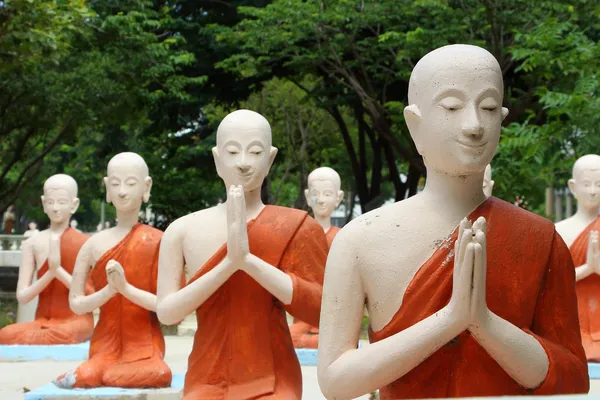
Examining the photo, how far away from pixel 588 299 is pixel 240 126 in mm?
5307

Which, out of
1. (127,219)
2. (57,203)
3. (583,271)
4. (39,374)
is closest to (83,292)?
(127,219)

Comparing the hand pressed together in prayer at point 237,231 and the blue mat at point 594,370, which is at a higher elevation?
the hand pressed together in prayer at point 237,231

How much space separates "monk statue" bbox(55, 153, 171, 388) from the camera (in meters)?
8.05

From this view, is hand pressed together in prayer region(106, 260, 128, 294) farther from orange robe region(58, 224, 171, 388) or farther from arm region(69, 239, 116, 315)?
orange robe region(58, 224, 171, 388)

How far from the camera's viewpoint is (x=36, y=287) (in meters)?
10.9

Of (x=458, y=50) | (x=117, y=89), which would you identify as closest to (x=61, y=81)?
(x=117, y=89)

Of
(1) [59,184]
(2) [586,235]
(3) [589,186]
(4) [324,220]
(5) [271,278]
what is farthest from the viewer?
(4) [324,220]

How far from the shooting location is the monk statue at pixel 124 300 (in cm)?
805

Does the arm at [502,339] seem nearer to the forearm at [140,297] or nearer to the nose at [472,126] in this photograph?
the nose at [472,126]

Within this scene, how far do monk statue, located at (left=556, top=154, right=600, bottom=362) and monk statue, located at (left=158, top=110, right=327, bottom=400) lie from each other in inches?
176

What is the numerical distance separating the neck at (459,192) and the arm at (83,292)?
4302 millimetres

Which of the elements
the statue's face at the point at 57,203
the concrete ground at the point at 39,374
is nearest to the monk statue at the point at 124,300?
the concrete ground at the point at 39,374

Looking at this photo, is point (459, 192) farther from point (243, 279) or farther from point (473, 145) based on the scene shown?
point (243, 279)

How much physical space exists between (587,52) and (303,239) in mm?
8836
